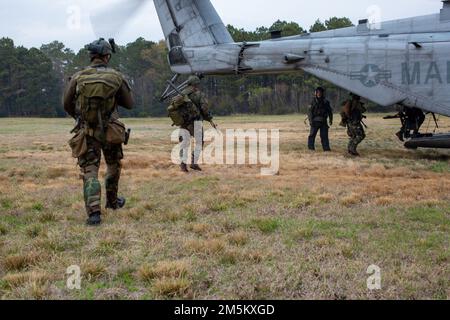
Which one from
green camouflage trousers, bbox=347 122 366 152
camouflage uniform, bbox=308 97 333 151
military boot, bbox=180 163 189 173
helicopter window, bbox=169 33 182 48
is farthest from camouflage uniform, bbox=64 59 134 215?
helicopter window, bbox=169 33 182 48

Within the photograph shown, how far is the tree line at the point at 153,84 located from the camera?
5219 centimetres

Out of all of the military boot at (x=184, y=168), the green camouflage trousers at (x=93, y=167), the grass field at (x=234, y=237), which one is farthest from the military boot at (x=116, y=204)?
the military boot at (x=184, y=168)

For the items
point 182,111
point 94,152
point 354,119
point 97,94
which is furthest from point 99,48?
point 354,119

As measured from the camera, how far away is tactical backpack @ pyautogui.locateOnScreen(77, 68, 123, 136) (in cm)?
489

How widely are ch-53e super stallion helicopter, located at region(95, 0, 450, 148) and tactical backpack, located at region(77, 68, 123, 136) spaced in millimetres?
5406

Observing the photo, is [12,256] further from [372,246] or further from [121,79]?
[372,246]

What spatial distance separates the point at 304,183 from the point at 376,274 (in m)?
4.15

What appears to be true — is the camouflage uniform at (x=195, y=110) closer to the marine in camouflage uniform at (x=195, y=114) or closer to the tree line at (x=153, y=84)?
the marine in camouflage uniform at (x=195, y=114)

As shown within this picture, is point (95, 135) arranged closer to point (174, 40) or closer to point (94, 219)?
point (94, 219)

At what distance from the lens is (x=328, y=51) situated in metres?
11.6

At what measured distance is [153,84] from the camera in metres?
70.1

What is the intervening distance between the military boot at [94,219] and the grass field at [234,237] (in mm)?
166

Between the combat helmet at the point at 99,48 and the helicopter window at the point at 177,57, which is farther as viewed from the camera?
the helicopter window at the point at 177,57
